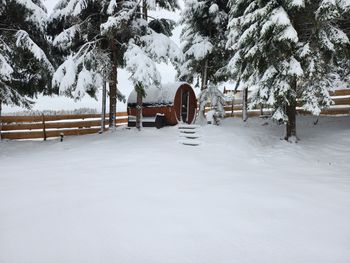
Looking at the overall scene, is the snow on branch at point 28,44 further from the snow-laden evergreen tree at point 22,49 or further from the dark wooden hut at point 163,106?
the dark wooden hut at point 163,106

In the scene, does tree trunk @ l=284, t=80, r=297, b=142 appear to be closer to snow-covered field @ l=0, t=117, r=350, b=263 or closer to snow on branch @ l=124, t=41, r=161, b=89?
snow-covered field @ l=0, t=117, r=350, b=263

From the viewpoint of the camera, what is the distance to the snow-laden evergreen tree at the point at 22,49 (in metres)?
12.4

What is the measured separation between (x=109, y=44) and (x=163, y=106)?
169 inches

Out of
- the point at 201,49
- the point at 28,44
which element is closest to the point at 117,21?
the point at 28,44

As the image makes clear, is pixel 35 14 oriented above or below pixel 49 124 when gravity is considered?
above

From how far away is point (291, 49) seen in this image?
1173 cm

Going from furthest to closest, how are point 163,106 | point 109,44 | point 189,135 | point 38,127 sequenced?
point 163,106, point 38,127, point 109,44, point 189,135

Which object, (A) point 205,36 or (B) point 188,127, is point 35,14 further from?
(A) point 205,36

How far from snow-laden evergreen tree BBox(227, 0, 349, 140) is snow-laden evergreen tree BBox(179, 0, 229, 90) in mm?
4218

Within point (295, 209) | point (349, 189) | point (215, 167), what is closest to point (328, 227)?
point (295, 209)

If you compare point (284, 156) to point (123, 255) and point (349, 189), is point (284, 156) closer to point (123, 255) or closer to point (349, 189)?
point (349, 189)

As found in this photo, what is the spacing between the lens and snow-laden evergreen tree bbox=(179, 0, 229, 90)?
663 inches

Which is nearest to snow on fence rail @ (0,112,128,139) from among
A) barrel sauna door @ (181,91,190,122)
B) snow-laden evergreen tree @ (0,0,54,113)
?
snow-laden evergreen tree @ (0,0,54,113)

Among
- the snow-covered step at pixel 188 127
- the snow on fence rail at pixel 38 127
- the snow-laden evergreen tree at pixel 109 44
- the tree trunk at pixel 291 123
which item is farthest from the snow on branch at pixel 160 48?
the snow on fence rail at pixel 38 127
